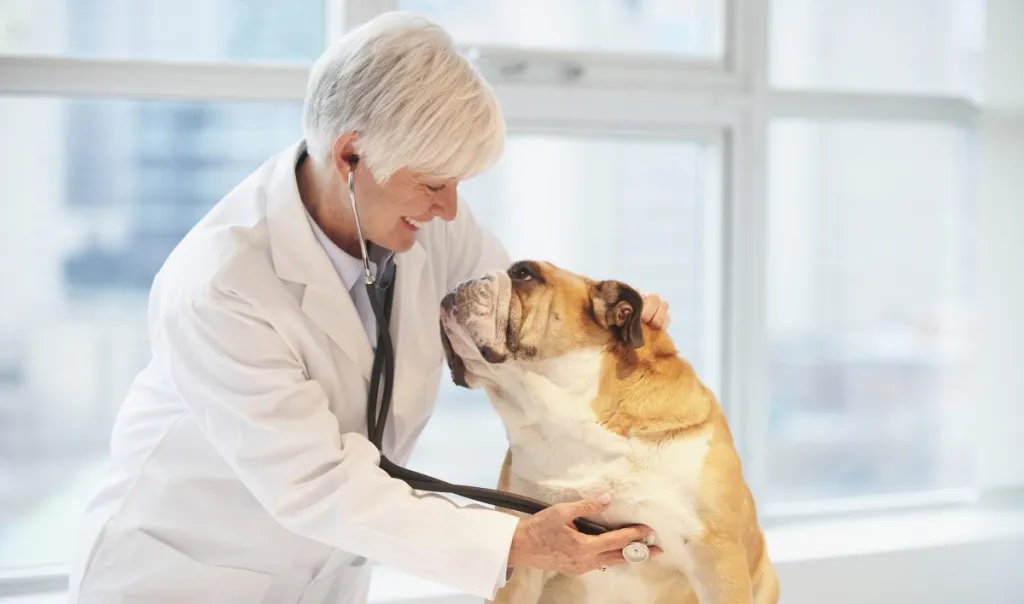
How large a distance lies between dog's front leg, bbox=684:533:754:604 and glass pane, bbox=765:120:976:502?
53.7 inches

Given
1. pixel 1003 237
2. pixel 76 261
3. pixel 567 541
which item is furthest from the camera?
pixel 1003 237

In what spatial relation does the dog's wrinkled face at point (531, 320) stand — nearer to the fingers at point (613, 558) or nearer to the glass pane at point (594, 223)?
the fingers at point (613, 558)

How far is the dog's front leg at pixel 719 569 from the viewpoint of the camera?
1.26 meters

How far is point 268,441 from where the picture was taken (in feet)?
4.17

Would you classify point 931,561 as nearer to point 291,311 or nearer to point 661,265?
point 661,265

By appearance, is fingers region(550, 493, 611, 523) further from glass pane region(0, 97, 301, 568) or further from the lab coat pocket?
glass pane region(0, 97, 301, 568)

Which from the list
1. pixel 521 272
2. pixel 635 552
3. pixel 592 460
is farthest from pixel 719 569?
pixel 521 272

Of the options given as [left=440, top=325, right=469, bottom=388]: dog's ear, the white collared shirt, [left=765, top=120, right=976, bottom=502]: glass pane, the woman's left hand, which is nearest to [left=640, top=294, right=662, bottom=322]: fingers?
the woman's left hand

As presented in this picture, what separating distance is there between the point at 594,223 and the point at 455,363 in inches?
43.4

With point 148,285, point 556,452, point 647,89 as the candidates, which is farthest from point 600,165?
point 556,452

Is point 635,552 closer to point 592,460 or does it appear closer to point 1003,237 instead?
point 592,460

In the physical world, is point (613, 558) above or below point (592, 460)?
below

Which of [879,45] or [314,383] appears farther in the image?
[879,45]

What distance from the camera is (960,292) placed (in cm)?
273
